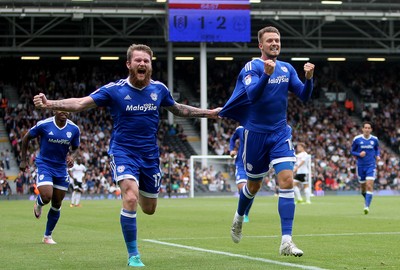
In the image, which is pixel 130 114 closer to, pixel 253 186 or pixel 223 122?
pixel 253 186

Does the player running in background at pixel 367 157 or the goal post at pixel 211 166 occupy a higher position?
the player running in background at pixel 367 157

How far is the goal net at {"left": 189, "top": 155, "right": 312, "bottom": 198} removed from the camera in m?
47.2

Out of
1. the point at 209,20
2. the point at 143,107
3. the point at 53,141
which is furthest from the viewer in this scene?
the point at 209,20

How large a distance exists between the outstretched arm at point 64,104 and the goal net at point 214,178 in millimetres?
36409

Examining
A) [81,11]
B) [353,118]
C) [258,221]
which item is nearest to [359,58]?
[353,118]

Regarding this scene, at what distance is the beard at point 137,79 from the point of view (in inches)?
421

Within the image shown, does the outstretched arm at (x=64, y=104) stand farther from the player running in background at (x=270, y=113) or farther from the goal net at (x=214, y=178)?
the goal net at (x=214, y=178)

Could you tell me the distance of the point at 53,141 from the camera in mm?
15570

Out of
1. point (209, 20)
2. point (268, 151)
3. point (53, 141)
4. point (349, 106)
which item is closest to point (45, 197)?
point (53, 141)

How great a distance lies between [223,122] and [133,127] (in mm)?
45114

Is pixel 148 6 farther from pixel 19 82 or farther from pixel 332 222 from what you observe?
pixel 332 222

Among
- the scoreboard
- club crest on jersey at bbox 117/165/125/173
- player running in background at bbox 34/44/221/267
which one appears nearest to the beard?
player running in background at bbox 34/44/221/267

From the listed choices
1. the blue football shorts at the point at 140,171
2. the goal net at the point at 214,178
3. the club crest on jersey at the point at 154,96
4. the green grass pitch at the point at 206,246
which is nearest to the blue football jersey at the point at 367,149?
the green grass pitch at the point at 206,246

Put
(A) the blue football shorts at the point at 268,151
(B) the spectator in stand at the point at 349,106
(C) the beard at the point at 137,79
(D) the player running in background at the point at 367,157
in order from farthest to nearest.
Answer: (B) the spectator in stand at the point at 349,106
(D) the player running in background at the point at 367,157
(A) the blue football shorts at the point at 268,151
(C) the beard at the point at 137,79
